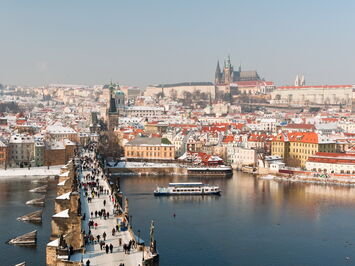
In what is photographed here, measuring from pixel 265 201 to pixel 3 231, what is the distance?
12.5 meters

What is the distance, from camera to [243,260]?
17.0 m

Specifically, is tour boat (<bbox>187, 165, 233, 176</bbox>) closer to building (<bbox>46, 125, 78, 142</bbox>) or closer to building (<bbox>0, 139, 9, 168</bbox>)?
building (<bbox>0, 139, 9, 168</bbox>)

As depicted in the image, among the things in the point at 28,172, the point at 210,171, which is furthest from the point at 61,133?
the point at 210,171

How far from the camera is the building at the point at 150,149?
139 ft

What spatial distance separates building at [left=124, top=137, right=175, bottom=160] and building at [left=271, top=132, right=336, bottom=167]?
7671mm

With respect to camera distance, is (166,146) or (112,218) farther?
(166,146)

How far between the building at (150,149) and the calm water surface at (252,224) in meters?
10.6

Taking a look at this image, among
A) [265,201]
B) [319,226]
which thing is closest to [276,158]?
[265,201]

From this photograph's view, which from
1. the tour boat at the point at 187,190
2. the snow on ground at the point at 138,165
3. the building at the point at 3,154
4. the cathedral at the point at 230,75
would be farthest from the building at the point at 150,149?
the cathedral at the point at 230,75

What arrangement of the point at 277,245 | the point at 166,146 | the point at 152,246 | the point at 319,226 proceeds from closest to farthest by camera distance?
the point at 152,246
the point at 277,245
the point at 319,226
the point at 166,146

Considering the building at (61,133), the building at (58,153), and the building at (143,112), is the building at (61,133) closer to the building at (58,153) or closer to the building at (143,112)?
the building at (58,153)

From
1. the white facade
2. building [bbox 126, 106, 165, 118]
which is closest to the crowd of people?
building [bbox 126, 106, 165, 118]

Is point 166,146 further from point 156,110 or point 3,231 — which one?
point 156,110

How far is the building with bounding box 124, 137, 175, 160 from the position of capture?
4244 centimetres
